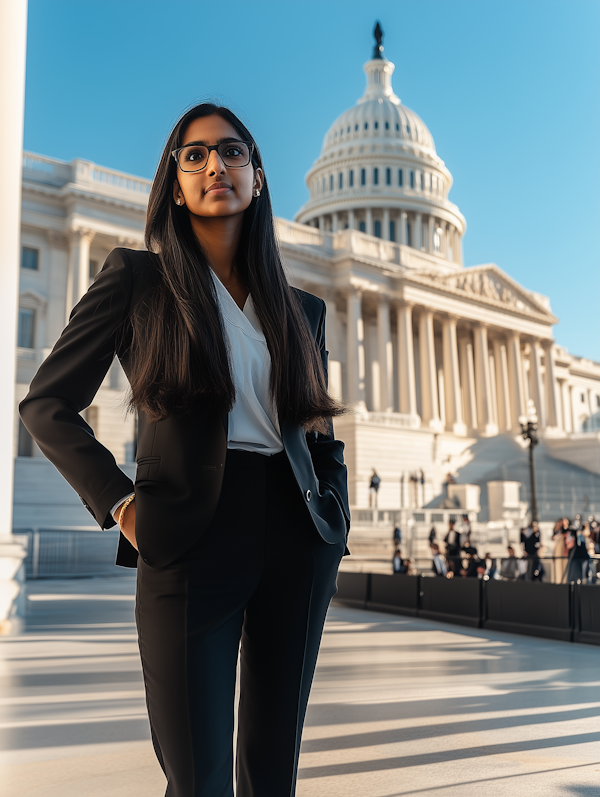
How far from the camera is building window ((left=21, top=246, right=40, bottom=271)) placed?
41694 mm

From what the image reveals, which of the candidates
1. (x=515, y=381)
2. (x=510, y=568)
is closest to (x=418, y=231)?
(x=515, y=381)

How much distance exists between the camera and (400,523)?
31.0 metres

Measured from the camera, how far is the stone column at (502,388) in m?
62.0

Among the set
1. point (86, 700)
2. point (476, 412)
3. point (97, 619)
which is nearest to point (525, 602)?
point (97, 619)

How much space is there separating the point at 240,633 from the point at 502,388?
62.5 metres

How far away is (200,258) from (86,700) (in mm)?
4680

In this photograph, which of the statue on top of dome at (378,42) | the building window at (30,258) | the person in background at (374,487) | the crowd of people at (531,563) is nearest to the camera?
the crowd of people at (531,563)

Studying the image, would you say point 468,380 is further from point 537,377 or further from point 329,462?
point 329,462

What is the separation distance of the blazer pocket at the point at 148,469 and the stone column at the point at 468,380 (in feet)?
192

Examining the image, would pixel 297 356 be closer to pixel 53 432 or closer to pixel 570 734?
pixel 53 432

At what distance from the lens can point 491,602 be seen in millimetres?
11898

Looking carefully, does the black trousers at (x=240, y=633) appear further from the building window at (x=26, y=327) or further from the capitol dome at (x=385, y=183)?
the capitol dome at (x=385, y=183)

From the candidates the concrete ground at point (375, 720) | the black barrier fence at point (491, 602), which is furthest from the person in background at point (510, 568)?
the concrete ground at point (375, 720)

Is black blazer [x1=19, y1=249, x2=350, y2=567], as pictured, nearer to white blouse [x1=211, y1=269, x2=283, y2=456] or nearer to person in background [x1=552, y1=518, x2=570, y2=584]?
white blouse [x1=211, y1=269, x2=283, y2=456]
